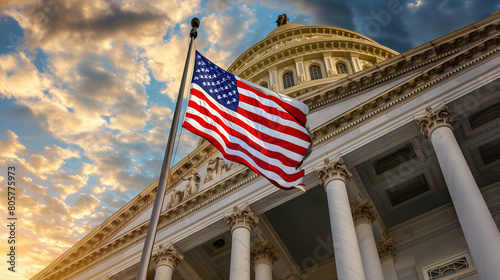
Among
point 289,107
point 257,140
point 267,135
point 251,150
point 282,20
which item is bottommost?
point 251,150

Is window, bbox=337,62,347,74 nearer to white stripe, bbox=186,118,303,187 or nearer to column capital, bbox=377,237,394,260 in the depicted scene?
column capital, bbox=377,237,394,260

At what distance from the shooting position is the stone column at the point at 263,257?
59.7 feet

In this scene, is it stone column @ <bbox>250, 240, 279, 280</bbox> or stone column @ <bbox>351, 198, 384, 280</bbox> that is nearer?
stone column @ <bbox>351, 198, 384, 280</bbox>

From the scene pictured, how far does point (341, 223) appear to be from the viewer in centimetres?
1411

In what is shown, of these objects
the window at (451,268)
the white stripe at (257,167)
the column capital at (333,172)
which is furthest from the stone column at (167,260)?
the window at (451,268)

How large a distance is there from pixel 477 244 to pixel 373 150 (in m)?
6.23

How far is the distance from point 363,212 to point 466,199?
5539 millimetres

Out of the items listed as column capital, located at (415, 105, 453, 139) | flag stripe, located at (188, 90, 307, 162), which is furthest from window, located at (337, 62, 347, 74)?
flag stripe, located at (188, 90, 307, 162)

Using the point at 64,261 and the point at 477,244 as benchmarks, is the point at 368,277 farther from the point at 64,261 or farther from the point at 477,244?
the point at 64,261

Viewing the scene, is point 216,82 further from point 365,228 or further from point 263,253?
point 263,253

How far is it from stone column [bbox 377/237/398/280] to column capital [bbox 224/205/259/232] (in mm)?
5673

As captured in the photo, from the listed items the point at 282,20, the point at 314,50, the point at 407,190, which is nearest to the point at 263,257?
the point at 407,190

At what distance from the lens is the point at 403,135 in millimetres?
16297

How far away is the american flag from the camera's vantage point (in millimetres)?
11180
